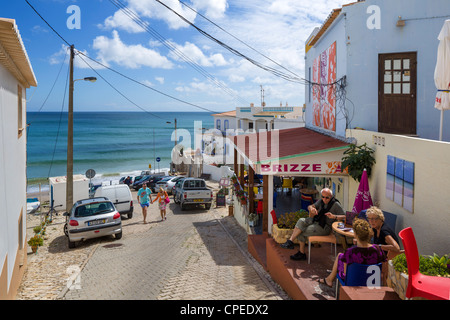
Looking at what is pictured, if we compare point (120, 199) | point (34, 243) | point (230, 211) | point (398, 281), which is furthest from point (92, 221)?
point (398, 281)

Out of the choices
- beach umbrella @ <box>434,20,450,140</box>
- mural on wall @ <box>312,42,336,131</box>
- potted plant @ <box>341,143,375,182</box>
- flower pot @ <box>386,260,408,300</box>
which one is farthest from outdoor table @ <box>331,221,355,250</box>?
mural on wall @ <box>312,42,336,131</box>

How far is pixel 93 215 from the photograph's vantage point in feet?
40.4

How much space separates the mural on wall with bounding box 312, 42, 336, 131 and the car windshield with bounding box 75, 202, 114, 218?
27.2ft

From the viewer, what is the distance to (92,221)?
477 inches

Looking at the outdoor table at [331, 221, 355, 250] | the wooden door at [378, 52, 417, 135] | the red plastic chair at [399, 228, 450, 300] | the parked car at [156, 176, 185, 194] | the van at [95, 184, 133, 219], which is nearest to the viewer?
the red plastic chair at [399, 228, 450, 300]

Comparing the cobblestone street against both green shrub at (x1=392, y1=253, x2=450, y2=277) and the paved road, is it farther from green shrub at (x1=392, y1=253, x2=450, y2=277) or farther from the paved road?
green shrub at (x1=392, y1=253, x2=450, y2=277)

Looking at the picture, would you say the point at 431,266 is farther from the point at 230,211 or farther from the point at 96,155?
the point at 96,155

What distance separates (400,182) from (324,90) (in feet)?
25.9

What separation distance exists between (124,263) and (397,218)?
6.74m

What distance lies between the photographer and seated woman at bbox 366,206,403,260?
5805 mm

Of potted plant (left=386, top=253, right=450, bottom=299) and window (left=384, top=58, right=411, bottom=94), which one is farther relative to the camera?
window (left=384, top=58, right=411, bottom=94)

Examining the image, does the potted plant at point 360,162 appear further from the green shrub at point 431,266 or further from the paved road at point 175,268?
the green shrub at point 431,266
